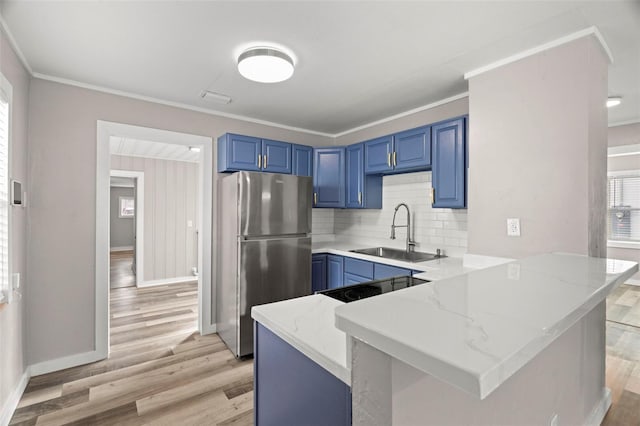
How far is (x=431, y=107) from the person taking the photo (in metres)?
3.19

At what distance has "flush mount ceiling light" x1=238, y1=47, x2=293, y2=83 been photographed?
2057mm

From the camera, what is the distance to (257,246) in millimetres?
2938

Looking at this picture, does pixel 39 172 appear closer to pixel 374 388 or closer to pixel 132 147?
pixel 132 147

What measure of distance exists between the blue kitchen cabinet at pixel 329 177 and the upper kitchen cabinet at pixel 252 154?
416 mm

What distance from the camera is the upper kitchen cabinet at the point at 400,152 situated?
2.97m

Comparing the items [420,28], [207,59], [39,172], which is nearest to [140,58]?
[207,59]

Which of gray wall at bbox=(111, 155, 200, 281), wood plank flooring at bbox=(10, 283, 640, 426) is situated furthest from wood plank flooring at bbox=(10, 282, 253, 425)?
gray wall at bbox=(111, 155, 200, 281)

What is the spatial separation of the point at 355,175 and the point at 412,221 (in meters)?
0.86

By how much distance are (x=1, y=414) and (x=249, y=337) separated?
161 centimetres

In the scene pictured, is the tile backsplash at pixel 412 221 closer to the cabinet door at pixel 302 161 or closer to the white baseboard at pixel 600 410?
the cabinet door at pixel 302 161

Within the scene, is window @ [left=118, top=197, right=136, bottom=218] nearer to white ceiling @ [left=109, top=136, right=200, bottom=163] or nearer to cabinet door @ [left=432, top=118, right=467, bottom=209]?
white ceiling @ [left=109, top=136, right=200, bottom=163]

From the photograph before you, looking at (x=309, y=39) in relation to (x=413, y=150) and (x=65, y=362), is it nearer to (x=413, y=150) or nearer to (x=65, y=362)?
(x=413, y=150)

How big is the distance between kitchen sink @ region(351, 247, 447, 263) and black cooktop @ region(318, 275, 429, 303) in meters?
1.29

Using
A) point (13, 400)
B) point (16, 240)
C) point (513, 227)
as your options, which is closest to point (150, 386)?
point (13, 400)
